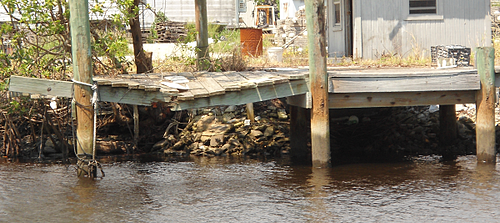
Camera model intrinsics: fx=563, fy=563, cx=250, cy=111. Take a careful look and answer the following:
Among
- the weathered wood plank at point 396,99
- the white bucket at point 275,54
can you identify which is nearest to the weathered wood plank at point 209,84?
the weathered wood plank at point 396,99

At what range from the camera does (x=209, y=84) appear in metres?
8.95

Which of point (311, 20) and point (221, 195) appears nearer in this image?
point (221, 195)

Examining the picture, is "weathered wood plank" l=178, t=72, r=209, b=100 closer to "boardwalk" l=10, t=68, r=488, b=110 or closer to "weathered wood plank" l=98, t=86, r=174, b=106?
"boardwalk" l=10, t=68, r=488, b=110

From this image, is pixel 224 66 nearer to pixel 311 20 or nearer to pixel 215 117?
pixel 215 117

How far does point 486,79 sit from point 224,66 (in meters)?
5.14

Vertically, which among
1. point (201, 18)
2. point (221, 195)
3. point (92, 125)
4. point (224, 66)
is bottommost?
point (221, 195)

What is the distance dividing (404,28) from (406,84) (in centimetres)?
610

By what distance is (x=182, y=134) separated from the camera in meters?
11.8

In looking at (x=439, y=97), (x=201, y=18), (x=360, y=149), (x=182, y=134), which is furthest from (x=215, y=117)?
(x=439, y=97)

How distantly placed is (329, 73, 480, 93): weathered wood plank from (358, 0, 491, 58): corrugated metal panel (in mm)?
5562

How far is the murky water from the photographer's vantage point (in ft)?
22.6

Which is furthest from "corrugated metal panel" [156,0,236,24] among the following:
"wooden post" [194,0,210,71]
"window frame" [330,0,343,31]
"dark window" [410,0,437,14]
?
"wooden post" [194,0,210,71]

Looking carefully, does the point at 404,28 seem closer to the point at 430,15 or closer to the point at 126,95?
the point at 430,15

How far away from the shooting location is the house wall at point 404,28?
1451 centimetres
